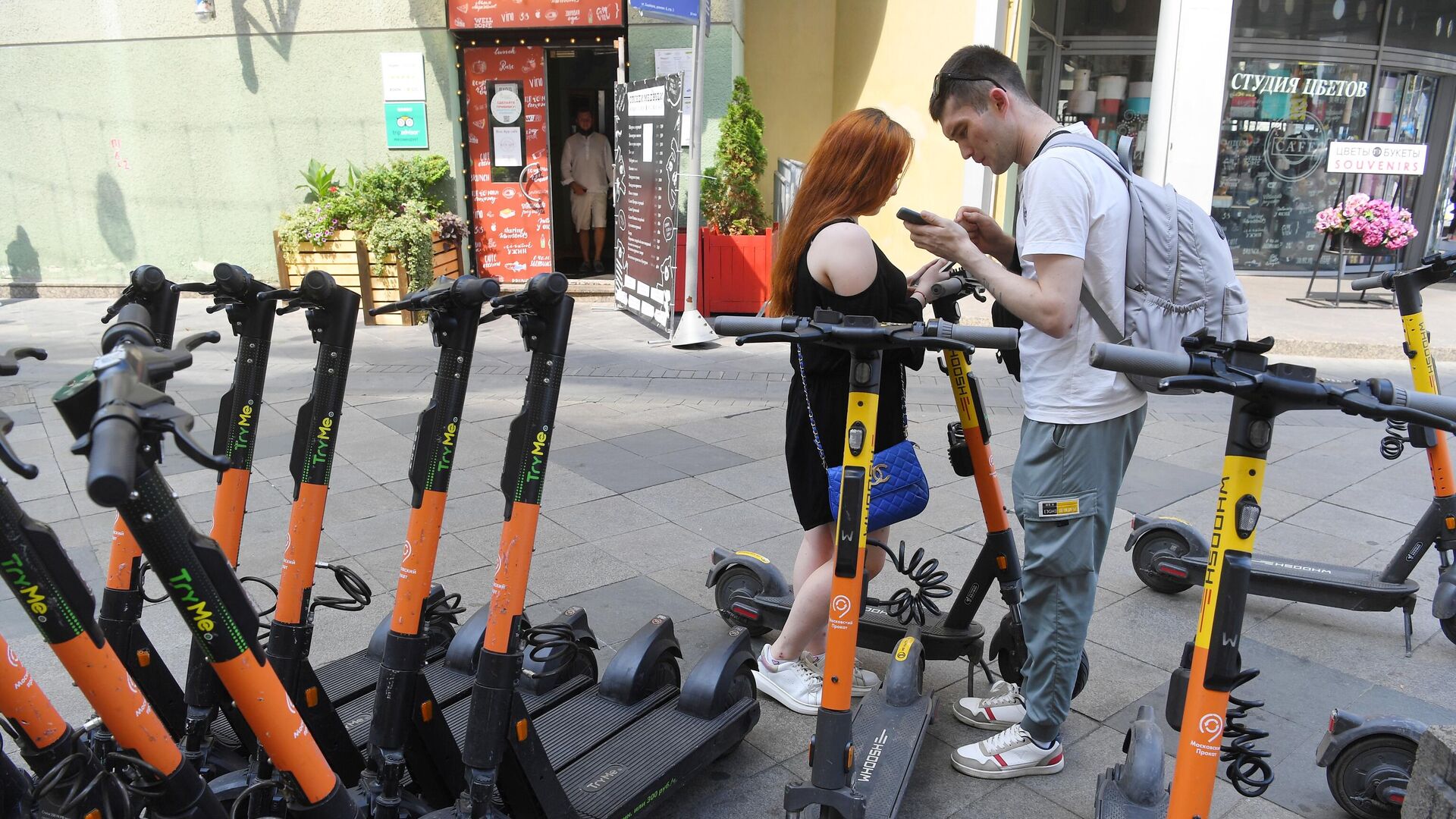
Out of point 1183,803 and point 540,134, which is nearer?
point 1183,803

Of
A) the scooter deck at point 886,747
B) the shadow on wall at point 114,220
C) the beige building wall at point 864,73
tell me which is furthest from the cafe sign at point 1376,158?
the shadow on wall at point 114,220

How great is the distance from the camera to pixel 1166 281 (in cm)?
259

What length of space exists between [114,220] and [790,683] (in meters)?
11.7

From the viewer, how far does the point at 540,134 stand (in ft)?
36.3

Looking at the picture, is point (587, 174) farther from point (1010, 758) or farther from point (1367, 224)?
point (1010, 758)

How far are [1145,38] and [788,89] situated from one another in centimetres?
540

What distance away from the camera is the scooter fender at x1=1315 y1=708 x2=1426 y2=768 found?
8.68 ft

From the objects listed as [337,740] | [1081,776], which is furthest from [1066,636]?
[337,740]

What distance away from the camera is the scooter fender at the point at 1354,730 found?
104 inches

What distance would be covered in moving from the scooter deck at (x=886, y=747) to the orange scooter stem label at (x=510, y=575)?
3.13 ft

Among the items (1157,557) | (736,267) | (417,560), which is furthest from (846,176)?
(736,267)

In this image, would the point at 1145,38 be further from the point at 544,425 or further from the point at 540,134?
the point at 544,425

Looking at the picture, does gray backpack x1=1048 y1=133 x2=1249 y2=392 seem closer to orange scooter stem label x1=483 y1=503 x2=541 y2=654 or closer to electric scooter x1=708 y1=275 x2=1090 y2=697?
electric scooter x1=708 y1=275 x2=1090 y2=697

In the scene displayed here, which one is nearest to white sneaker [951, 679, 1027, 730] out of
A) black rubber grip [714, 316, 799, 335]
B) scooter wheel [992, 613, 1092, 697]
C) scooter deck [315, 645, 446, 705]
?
scooter wheel [992, 613, 1092, 697]
